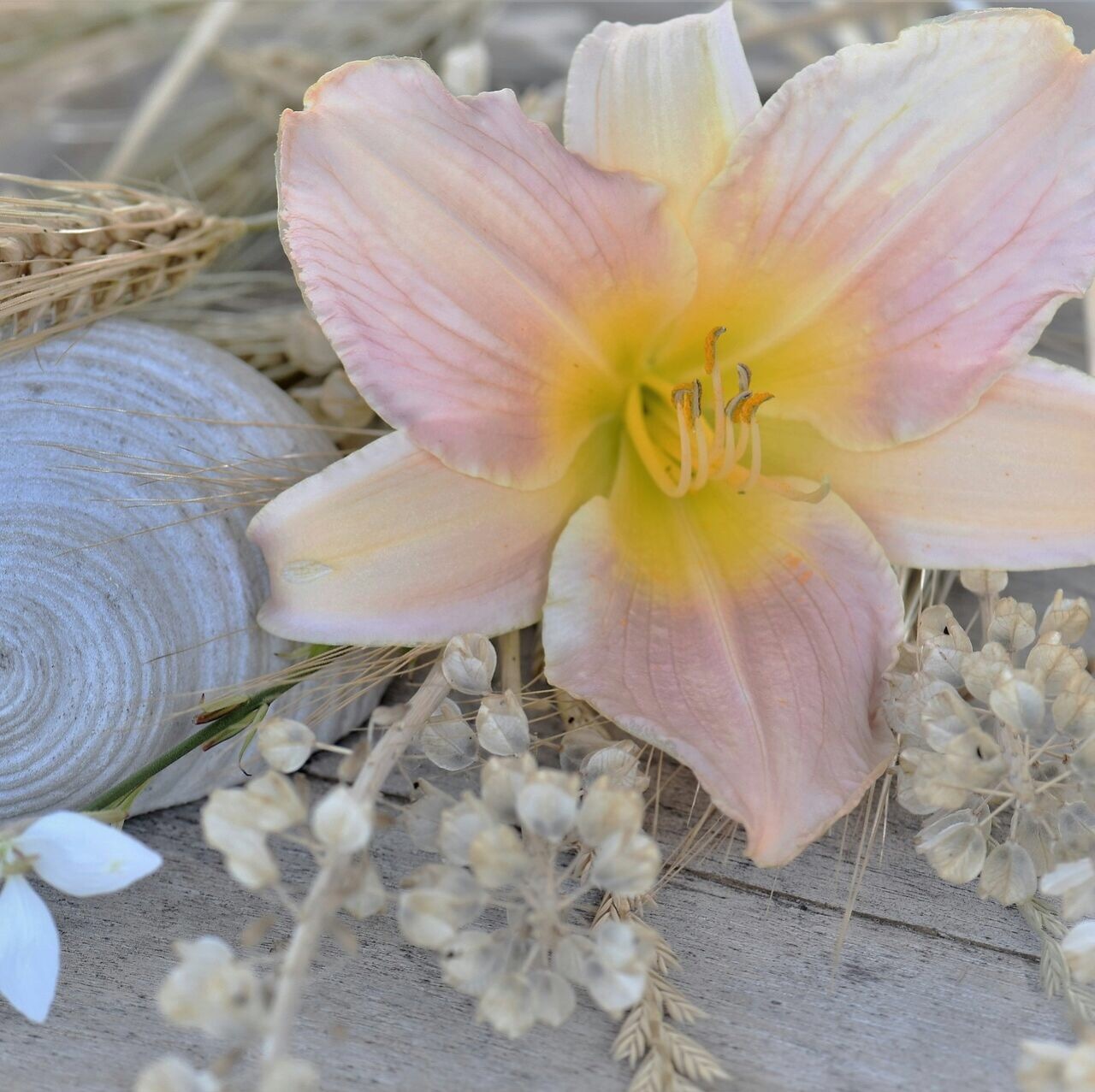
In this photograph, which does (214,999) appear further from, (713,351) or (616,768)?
(713,351)

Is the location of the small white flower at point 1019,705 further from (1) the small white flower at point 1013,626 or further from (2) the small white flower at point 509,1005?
(2) the small white flower at point 509,1005

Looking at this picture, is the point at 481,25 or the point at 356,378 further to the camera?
the point at 481,25

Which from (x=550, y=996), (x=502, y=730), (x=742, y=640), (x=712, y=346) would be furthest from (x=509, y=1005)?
(x=712, y=346)

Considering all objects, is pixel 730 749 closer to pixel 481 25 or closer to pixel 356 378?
pixel 356 378

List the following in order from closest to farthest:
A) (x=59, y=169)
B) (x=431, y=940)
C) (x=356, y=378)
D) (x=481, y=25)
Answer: (x=431, y=940)
(x=356, y=378)
(x=59, y=169)
(x=481, y=25)

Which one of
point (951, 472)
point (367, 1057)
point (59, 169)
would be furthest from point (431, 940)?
point (59, 169)

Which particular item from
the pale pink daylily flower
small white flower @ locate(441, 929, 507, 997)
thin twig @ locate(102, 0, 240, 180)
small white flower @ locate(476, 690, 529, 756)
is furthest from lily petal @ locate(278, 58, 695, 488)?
thin twig @ locate(102, 0, 240, 180)
